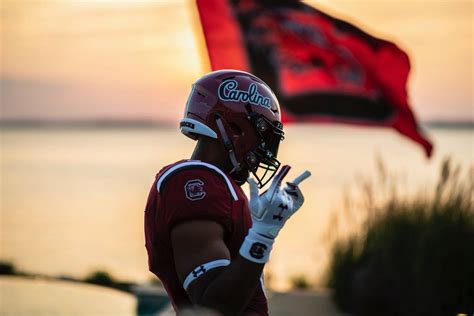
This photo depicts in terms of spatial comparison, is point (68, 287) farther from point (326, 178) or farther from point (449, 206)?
point (326, 178)

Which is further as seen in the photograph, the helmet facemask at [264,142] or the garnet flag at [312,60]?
the garnet flag at [312,60]

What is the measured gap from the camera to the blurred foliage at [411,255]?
8844mm

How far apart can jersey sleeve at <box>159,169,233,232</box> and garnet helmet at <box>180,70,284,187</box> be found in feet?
0.99

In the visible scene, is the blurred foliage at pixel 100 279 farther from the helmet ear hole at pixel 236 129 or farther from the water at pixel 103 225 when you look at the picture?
the helmet ear hole at pixel 236 129

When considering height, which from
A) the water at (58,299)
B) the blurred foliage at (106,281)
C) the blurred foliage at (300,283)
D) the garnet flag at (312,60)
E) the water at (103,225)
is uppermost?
the garnet flag at (312,60)

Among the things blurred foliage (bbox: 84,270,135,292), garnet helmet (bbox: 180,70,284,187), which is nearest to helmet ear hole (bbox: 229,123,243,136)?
garnet helmet (bbox: 180,70,284,187)

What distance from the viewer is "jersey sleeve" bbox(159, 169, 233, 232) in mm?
3381

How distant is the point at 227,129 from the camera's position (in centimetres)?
381

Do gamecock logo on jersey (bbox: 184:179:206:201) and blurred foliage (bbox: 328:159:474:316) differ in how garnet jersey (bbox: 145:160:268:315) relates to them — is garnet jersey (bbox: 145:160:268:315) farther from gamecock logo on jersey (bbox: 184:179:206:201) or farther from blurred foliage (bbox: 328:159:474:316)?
blurred foliage (bbox: 328:159:474:316)

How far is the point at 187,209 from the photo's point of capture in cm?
338

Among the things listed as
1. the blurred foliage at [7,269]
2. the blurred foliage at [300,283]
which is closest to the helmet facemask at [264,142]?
the blurred foliage at [300,283]

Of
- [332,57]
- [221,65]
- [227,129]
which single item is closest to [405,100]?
[332,57]

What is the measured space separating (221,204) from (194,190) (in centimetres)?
11

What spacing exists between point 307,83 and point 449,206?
114 inches
